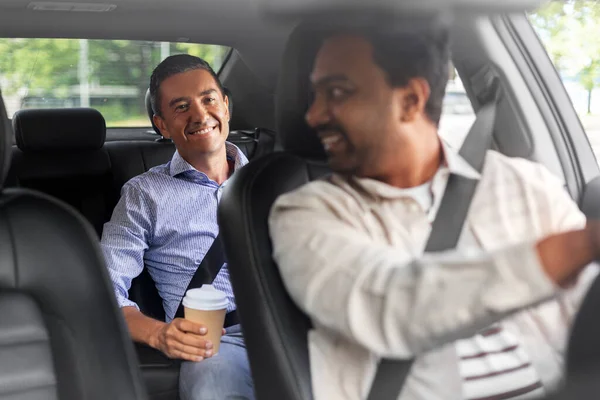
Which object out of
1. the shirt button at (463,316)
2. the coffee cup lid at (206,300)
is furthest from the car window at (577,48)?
the coffee cup lid at (206,300)

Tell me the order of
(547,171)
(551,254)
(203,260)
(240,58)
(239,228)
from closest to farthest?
1. (551,254)
2. (547,171)
3. (239,228)
4. (203,260)
5. (240,58)

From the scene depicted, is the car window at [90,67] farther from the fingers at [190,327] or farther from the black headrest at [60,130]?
the fingers at [190,327]

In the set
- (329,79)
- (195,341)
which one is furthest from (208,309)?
(329,79)

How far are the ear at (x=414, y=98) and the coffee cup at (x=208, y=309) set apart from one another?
671 millimetres

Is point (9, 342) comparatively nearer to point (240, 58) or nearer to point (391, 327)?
point (391, 327)

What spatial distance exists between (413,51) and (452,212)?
21cm

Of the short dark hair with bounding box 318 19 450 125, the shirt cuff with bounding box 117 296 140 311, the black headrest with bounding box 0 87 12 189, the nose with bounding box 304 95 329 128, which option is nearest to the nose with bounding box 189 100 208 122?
the shirt cuff with bounding box 117 296 140 311

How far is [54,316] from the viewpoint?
4.58 ft

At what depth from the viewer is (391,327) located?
1.05 m

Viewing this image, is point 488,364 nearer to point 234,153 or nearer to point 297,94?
point 297,94

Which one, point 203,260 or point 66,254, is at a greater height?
point 66,254

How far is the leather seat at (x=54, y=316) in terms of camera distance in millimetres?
1373

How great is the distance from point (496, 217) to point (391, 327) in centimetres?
19

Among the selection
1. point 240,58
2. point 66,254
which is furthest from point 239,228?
point 240,58
